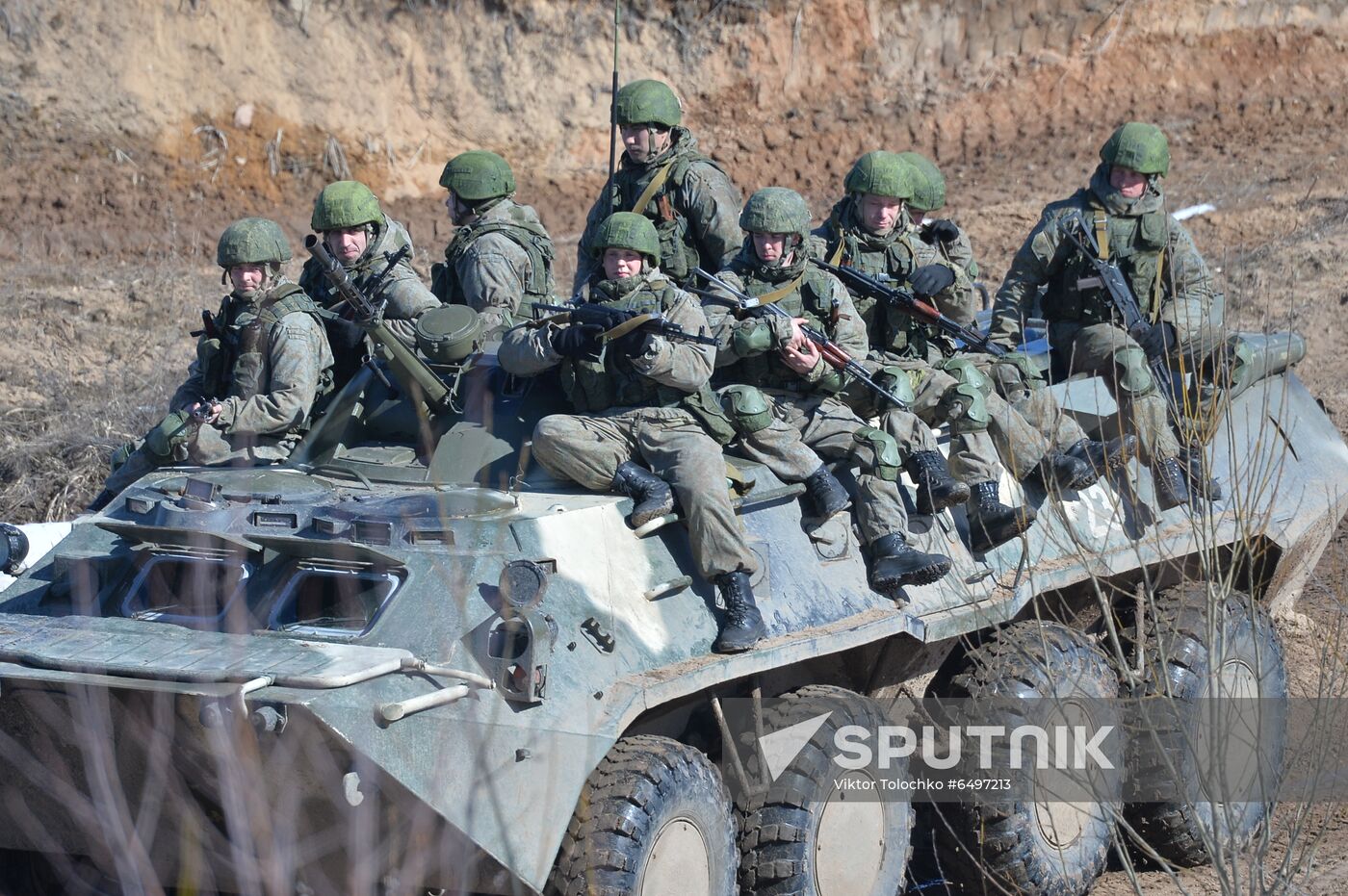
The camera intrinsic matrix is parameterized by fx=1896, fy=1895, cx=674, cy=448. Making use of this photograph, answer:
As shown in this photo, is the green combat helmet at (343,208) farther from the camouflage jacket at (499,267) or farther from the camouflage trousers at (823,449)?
the camouflage trousers at (823,449)

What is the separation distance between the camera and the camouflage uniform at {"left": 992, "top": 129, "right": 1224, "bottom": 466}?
9.72 m

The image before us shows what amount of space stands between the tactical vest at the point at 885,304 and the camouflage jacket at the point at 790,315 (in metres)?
0.74

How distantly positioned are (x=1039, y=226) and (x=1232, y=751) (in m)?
2.87

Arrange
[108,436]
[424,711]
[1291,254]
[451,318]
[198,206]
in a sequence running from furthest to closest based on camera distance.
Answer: [198,206] → [1291,254] → [108,436] → [451,318] → [424,711]

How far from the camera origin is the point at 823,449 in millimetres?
8031

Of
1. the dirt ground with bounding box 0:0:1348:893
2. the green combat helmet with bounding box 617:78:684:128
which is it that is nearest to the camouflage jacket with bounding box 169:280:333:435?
the green combat helmet with bounding box 617:78:684:128

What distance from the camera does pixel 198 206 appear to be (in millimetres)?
18469

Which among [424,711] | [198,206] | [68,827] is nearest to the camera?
[424,711]

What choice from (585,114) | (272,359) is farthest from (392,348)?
(585,114)

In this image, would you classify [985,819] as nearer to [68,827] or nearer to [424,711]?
[424,711]

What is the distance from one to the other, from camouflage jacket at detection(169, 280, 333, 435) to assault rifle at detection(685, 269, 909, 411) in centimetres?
168

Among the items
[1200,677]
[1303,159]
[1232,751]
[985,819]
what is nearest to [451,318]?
[985,819]

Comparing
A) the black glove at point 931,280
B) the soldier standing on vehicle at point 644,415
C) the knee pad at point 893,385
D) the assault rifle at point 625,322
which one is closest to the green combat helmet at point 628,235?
the soldier standing on vehicle at point 644,415

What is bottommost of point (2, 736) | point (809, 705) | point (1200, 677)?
point (1200, 677)
